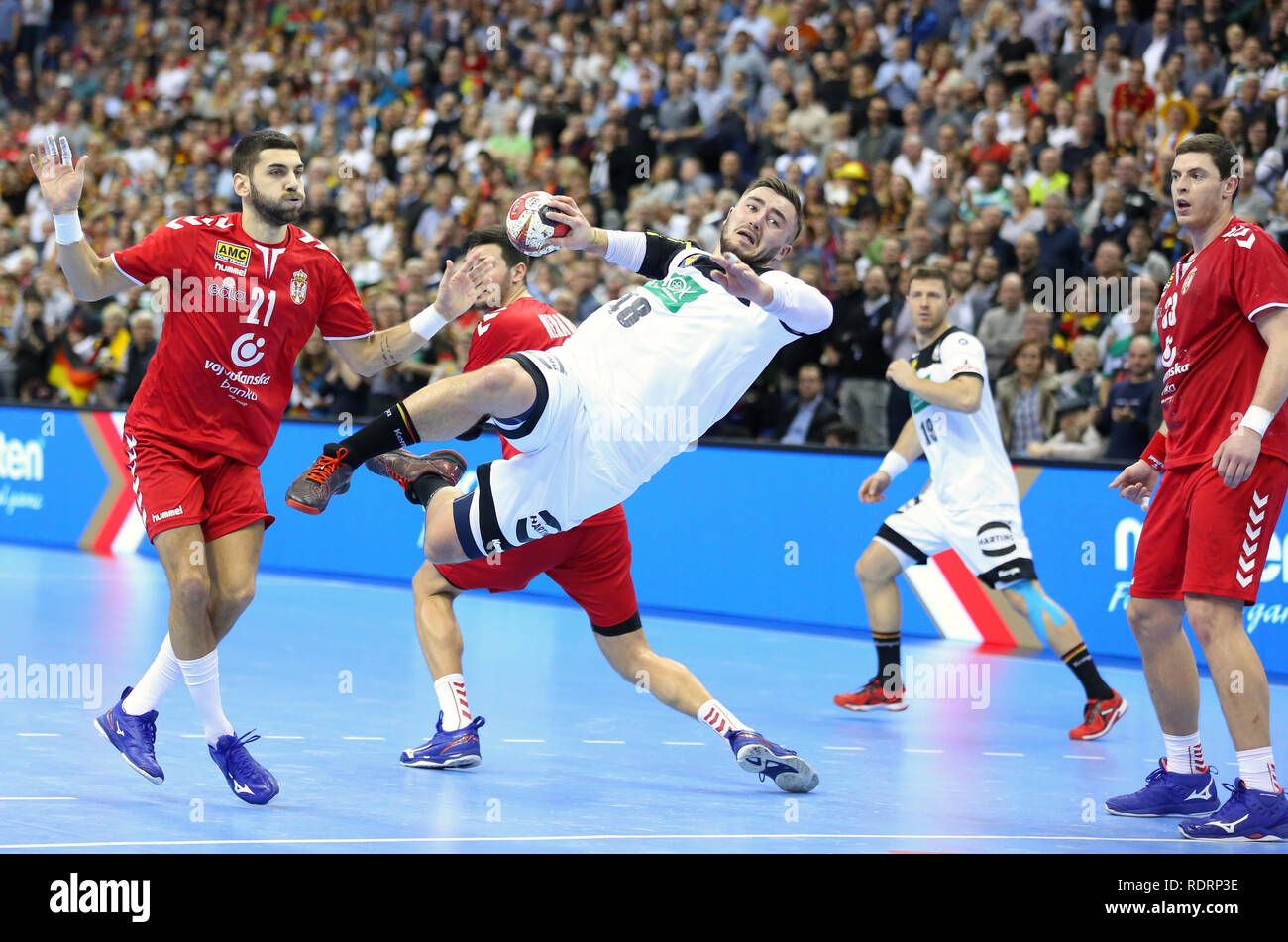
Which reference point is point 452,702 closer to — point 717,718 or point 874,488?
point 717,718

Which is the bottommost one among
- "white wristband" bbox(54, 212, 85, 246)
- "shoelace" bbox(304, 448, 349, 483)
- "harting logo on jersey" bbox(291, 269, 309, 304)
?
"shoelace" bbox(304, 448, 349, 483)

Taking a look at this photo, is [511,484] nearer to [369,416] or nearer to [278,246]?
[278,246]

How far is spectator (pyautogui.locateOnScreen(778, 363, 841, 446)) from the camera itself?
12.3 m

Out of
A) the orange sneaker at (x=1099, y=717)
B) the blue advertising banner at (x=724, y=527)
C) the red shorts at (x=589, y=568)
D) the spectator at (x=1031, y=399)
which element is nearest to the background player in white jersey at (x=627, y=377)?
the red shorts at (x=589, y=568)

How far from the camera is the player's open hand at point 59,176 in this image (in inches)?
215

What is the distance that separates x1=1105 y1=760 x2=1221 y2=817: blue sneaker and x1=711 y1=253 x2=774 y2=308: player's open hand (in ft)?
7.93

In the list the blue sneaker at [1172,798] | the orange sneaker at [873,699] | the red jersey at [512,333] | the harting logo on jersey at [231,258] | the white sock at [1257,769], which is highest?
the harting logo on jersey at [231,258]

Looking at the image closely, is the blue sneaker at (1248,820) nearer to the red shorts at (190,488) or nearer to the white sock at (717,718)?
the white sock at (717,718)

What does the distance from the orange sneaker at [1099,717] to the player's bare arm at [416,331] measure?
370 cm

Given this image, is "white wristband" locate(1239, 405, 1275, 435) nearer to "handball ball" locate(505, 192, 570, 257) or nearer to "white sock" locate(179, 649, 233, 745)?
"handball ball" locate(505, 192, 570, 257)

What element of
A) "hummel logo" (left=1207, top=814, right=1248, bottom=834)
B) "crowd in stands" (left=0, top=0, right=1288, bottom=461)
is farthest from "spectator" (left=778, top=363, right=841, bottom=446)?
"hummel logo" (left=1207, top=814, right=1248, bottom=834)

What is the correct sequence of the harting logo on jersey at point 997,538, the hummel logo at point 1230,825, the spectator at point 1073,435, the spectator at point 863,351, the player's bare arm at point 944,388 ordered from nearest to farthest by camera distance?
the hummel logo at point 1230,825
the player's bare arm at point 944,388
the harting logo on jersey at point 997,538
the spectator at point 1073,435
the spectator at point 863,351

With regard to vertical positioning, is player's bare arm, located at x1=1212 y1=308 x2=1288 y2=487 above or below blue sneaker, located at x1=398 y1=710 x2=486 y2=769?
above

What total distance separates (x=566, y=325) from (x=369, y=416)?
7.55 meters
